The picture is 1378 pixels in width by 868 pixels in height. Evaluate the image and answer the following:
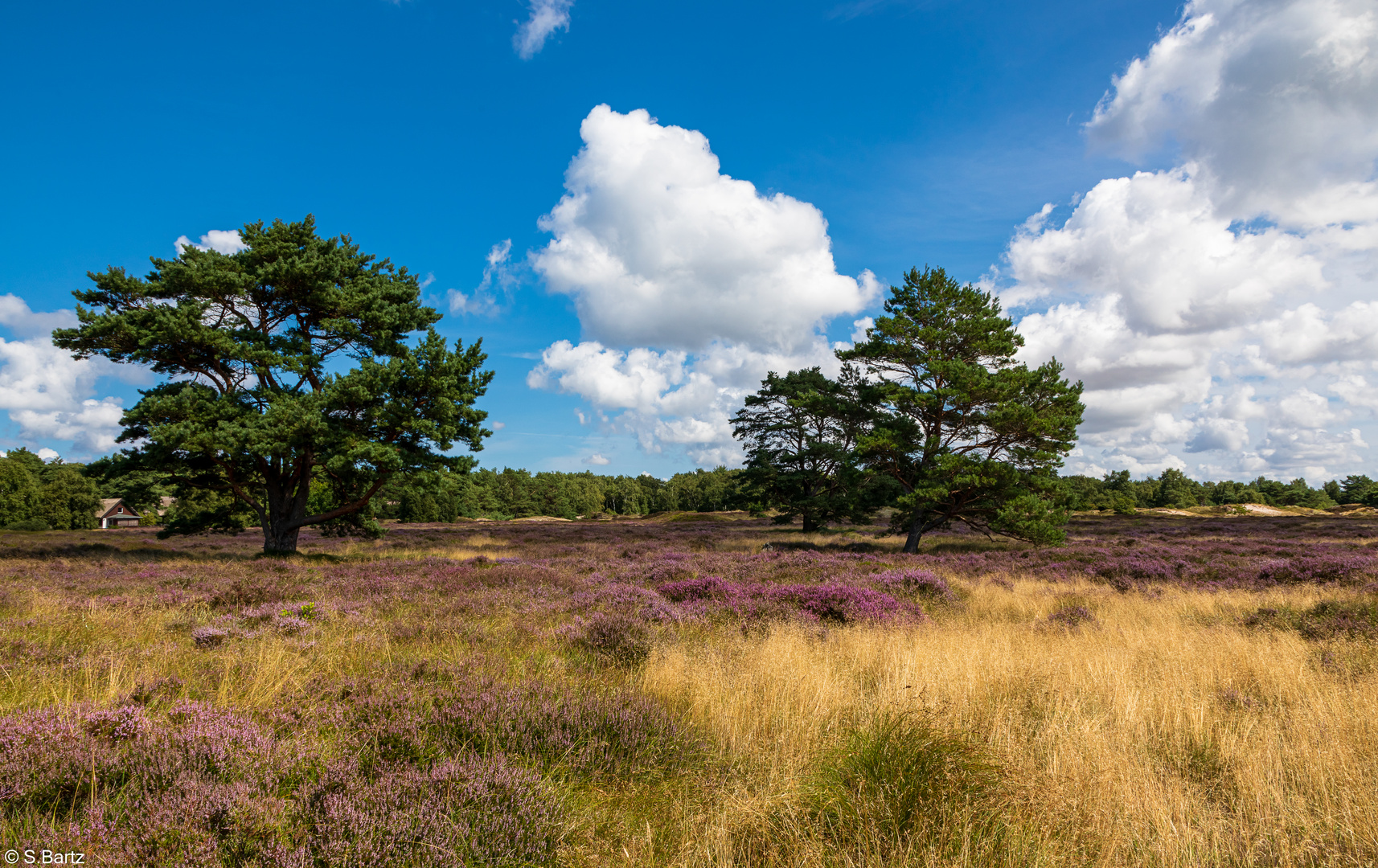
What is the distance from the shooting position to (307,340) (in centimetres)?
1936

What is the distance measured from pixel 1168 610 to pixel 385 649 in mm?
12163

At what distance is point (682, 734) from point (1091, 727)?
308 centimetres

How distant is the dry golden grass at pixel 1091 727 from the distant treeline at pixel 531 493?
49.1 feet

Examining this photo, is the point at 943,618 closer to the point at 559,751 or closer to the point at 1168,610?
the point at 1168,610

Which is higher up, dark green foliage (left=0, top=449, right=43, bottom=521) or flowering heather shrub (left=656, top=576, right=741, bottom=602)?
dark green foliage (left=0, top=449, right=43, bottom=521)

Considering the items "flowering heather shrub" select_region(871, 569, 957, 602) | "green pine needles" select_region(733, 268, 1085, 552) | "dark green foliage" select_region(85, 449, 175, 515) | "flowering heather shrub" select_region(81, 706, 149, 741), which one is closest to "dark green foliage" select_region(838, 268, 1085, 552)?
"green pine needles" select_region(733, 268, 1085, 552)

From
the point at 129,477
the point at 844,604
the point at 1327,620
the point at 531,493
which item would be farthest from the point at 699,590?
the point at 531,493

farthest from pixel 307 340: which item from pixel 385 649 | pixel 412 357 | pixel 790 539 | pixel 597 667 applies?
pixel 790 539

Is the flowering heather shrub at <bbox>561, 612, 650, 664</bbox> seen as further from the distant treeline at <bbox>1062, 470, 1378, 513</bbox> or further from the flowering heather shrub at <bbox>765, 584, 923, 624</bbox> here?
the distant treeline at <bbox>1062, 470, 1378, 513</bbox>

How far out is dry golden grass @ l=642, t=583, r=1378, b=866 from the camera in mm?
3002

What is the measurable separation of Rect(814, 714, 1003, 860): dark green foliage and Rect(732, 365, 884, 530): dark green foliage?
19050mm

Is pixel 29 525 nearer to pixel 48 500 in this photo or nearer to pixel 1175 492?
pixel 48 500

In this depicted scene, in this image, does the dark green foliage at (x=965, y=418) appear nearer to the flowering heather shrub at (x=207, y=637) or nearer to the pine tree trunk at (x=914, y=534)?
the pine tree trunk at (x=914, y=534)

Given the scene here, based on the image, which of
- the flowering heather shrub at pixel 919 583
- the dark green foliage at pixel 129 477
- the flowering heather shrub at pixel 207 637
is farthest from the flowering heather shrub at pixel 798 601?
the dark green foliage at pixel 129 477
